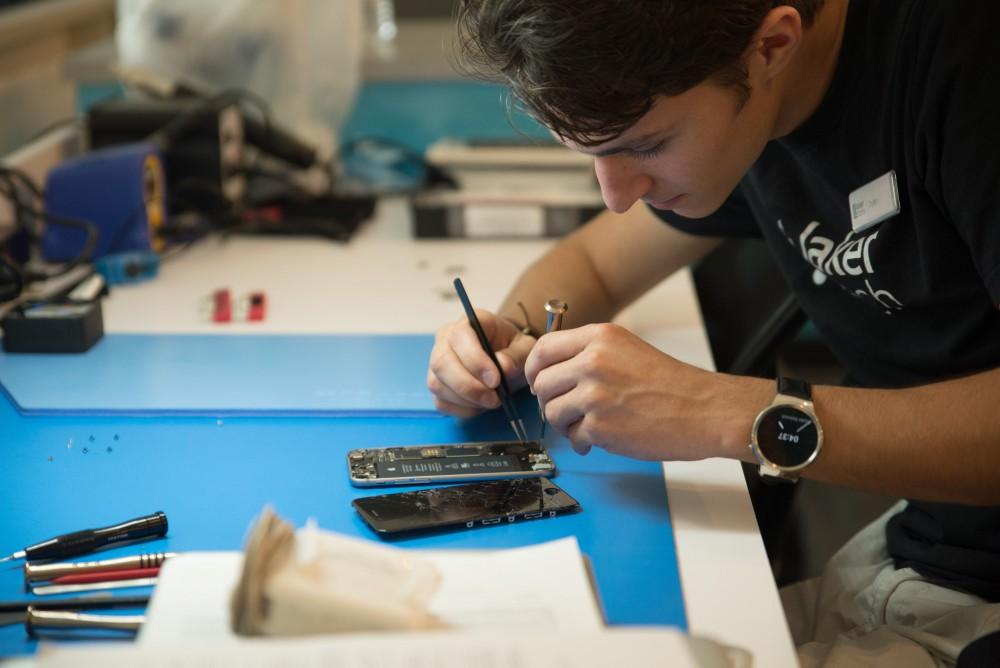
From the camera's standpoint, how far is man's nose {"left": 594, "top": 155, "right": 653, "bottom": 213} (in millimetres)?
993

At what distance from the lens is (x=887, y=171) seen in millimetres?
1020

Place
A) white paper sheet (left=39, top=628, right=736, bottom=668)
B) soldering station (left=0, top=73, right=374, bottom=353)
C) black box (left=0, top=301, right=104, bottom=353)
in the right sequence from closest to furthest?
white paper sheet (left=39, top=628, right=736, bottom=668) < black box (left=0, top=301, right=104, bottom=353) < soldering station (left=0, top=73, right=374, bottom=353)

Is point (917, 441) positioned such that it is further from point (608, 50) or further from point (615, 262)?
point (615, 262)

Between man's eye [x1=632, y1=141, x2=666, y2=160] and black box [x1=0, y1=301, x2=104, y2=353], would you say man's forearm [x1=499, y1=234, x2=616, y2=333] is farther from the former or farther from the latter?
black box [x1=0, y1=301, x2=104, y2=353]

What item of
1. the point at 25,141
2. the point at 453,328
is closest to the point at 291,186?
the point at 25,141

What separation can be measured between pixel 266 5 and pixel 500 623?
1610 mm

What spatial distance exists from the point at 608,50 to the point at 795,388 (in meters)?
0.33

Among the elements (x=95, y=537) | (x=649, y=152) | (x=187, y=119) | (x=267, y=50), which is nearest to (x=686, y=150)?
(x=649, y=152)

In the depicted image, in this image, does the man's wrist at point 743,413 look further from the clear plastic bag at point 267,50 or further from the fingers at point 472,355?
the clear plastic bag at point 267,50

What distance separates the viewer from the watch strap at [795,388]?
0.91 meters

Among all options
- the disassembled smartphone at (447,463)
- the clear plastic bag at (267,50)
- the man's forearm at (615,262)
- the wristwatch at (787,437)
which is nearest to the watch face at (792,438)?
the wristwatch at (787,437)

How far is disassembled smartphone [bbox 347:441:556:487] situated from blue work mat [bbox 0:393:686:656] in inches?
0.8

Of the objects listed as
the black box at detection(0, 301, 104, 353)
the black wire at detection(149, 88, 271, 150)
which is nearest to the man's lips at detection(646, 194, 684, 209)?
the black box at detection(0, 301, 104, 353)

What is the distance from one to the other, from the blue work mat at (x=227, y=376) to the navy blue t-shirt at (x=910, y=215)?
0.47 m
